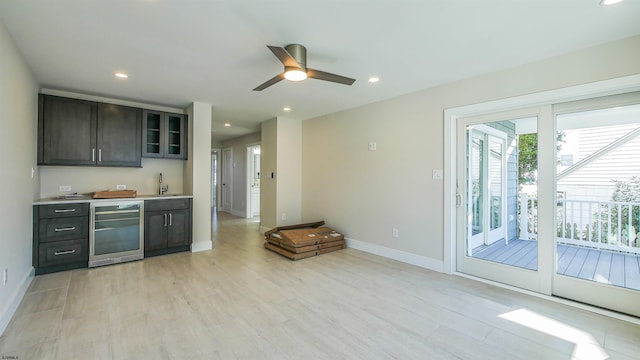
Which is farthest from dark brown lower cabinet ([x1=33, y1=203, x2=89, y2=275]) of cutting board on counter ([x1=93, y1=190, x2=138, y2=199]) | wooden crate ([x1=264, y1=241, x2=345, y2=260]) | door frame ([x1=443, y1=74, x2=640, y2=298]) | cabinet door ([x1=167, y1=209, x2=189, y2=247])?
door frame ([x1=443, y1=74, x2=640, y2=298])

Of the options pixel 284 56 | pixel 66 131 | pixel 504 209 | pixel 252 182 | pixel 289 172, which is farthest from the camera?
pixel 252 182

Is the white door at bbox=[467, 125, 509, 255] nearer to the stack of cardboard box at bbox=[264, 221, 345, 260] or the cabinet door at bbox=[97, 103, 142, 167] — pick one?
the stack of cardboard box at bbox=[264, 221, 345, 260]

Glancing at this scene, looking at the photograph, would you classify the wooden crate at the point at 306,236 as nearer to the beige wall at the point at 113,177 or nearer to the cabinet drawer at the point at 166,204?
the cabinet drawer at the point at 166,204

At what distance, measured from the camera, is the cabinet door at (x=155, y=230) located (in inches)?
159

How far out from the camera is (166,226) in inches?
165

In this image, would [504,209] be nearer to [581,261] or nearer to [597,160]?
[581,261]

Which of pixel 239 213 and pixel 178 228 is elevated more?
A: pixel 178 228

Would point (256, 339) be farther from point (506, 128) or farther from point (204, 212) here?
point (506, 128)

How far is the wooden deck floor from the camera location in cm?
254

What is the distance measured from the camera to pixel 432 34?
2.31 meters

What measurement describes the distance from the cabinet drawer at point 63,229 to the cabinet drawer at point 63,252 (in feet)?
0.21

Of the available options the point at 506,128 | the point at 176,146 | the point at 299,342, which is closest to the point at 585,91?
the point at 506,128

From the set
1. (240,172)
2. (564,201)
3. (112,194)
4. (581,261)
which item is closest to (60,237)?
(112,194)

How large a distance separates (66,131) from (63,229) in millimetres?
1338
